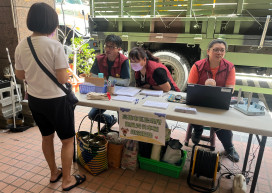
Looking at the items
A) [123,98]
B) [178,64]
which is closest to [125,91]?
[123,98]

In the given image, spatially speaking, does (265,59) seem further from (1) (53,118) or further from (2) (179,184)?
(1) (53,118)

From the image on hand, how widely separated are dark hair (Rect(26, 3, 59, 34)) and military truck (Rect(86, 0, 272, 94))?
2.49m

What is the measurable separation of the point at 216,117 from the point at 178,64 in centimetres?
231

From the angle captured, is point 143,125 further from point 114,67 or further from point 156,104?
point 114,67

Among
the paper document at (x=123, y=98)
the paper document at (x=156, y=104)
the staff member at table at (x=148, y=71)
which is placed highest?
the staff member at table at (x=148, y=71)

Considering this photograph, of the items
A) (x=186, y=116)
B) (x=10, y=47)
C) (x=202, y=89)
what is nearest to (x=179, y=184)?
(x=186, y=116)

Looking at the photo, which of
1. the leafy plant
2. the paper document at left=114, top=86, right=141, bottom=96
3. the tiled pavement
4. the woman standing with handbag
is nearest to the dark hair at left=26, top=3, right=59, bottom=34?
the woman standing with handbag

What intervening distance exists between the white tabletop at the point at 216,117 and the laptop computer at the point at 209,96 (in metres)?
0.05

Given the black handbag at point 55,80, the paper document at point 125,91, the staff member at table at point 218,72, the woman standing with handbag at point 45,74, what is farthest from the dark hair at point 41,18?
the staff member at table at point 218,72

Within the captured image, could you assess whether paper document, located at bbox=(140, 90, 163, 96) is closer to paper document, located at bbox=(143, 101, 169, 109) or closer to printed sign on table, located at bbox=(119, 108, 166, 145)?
paper document, located at bbox=(143, 101, 169, 109)

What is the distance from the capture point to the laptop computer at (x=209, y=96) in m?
1.81

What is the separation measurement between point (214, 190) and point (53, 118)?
63.7 inches

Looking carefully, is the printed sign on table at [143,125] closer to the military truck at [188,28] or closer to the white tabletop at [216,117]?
the white tabletop at [216,117]

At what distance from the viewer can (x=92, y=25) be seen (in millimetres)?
4344
